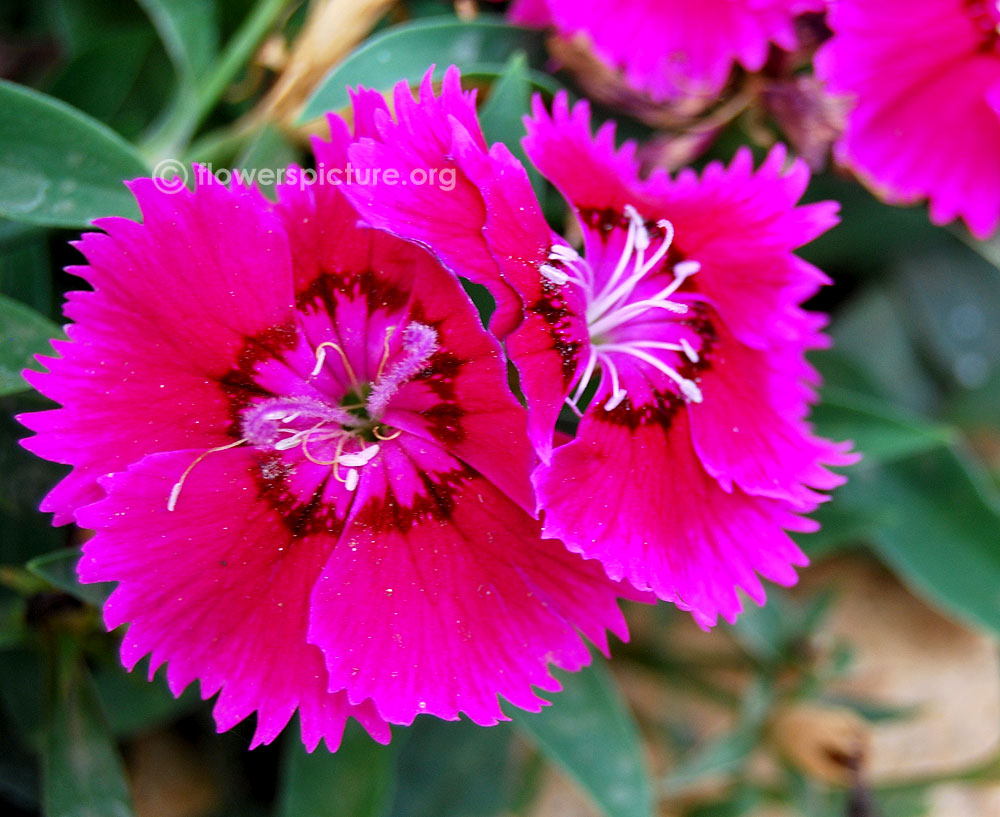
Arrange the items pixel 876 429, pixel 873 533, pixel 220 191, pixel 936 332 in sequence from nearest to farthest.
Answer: pixel 220 191, pixel 876 429, pixel 873 533, pixel 936 332

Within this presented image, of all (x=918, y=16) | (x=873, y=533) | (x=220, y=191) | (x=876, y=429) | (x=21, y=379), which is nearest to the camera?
(x=220, y=191)

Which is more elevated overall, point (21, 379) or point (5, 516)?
point (21, 379)

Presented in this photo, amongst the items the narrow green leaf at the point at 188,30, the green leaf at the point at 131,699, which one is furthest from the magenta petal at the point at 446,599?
the narrow green leaf at the point at 188,30

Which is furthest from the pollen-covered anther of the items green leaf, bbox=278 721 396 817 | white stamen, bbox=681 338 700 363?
green leaf, bbox=278 721 396 817

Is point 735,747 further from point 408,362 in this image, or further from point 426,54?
point 426,54

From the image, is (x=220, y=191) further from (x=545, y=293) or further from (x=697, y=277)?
(x=697, y=277)

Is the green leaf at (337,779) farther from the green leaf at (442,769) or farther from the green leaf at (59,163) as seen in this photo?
the green leaf at (59,163)

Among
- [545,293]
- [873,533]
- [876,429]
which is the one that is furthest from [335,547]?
[873,533]

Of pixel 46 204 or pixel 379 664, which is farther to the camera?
pixel 46 204
